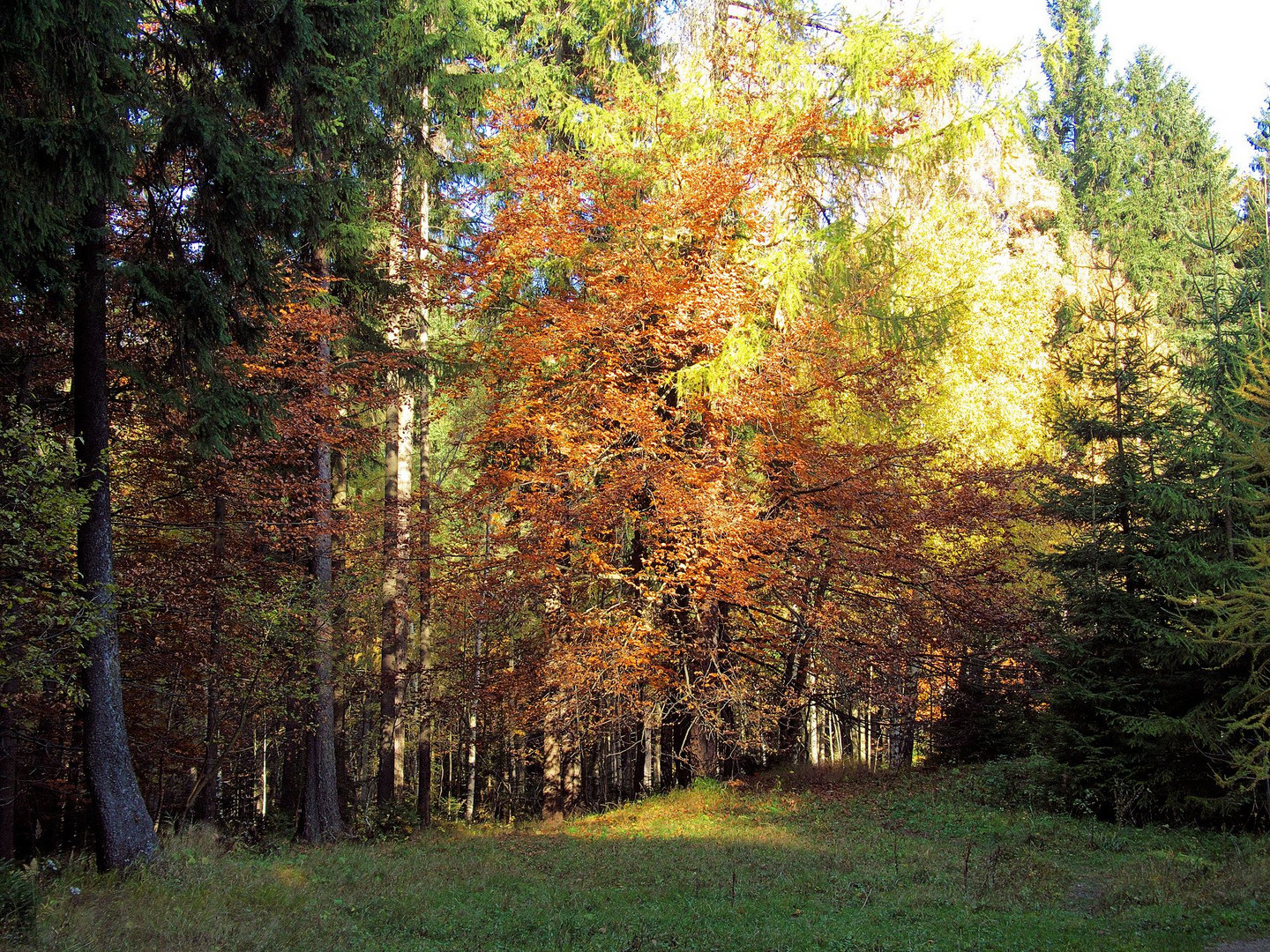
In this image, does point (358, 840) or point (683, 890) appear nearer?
point (683, 890)

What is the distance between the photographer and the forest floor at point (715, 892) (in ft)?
25.1

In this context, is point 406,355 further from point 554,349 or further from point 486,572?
point 486,572

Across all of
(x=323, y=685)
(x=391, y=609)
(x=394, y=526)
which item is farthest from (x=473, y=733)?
(x=323, y=685)

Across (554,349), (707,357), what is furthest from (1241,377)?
(554,349)

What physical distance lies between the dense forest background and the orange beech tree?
0.34 ft

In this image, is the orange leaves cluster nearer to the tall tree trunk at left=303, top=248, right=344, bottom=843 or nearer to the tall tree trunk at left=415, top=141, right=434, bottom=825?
the tall tree trunk at left=415, top=141, right=434, bottom=825

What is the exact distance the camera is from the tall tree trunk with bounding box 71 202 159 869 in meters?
8.84

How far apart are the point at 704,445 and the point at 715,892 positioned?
8.41 m

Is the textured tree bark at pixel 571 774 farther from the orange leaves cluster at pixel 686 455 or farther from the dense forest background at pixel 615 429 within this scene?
the orange leaves cluster at pixel 686 455

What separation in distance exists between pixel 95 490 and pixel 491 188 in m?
11.1

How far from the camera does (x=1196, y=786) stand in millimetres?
12812

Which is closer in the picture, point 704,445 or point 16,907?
point 16,907

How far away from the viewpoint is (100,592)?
29.5 ft

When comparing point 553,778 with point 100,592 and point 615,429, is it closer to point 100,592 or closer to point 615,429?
point 615,429
